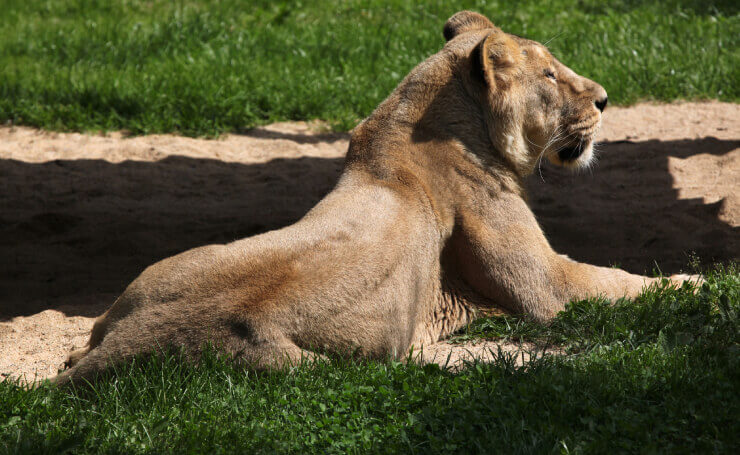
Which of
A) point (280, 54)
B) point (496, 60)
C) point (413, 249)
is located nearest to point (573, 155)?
point (496, 60)

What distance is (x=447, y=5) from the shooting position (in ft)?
42.5

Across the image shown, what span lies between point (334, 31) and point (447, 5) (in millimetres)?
2029

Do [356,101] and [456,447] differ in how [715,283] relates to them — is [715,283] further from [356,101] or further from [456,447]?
[356,101]

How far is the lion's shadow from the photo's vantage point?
6.46 metres

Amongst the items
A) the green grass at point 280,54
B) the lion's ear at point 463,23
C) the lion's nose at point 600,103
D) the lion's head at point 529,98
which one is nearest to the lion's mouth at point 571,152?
the lion's head at point 529,98

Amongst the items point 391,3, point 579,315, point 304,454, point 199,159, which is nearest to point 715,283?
point 579,315

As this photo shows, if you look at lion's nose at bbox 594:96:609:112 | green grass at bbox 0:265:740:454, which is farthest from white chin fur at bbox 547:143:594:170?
green grass at bbox 0:265:740:454

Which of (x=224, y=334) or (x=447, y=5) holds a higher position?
(x=447, y=5)

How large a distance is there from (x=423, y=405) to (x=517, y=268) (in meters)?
1.33

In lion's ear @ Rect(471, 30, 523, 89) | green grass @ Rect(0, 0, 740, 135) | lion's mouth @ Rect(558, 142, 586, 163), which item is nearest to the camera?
lion's ear @ Rect(471, 30, 523, 89)

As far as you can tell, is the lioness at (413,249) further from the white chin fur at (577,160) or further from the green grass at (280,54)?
the green grass at (280,54)

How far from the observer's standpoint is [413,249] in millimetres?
4895

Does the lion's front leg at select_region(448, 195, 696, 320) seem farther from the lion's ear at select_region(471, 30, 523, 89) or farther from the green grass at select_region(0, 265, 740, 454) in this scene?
the lion's ear at select_region(471, 30, 523, 89)

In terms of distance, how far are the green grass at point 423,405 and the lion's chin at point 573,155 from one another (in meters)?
1.51
